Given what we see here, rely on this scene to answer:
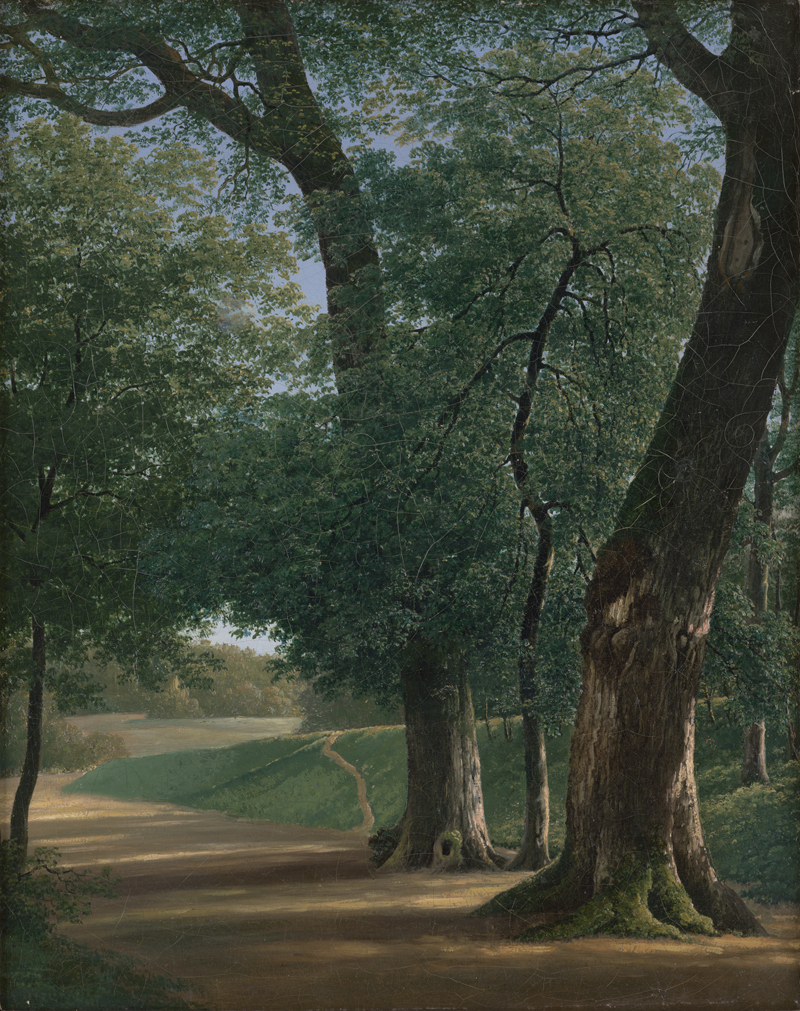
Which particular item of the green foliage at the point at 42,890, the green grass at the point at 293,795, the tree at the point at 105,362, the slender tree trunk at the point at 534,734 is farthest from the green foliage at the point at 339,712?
the green foliage at the point at 42,890

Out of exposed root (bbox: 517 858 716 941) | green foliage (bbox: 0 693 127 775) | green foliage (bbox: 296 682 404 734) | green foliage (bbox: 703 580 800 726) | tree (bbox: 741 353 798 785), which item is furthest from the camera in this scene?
tree (bbox: 741 353 798 785)

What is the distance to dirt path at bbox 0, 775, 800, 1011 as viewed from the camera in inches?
146

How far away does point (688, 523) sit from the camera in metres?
4.29

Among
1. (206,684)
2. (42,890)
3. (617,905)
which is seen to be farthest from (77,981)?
(617,905)

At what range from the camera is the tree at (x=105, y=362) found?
4.18 meters

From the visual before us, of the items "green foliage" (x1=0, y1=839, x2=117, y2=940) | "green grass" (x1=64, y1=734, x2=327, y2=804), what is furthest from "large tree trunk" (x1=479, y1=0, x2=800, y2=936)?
"green foliage" (x1=0, y1=839, x2=117, y2=940)

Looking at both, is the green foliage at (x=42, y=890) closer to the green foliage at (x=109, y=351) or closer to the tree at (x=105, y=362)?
the tree at (x=105, y=362)

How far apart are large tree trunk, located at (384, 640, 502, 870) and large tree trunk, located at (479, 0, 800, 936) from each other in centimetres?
36

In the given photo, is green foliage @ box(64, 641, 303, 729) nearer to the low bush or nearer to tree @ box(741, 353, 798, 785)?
the low bush

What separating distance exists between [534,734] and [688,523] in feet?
4.85

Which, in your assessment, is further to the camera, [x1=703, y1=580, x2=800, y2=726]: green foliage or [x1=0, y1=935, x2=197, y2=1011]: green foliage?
[x1=703, y1=580, x2=800, y2=726]: green foliage

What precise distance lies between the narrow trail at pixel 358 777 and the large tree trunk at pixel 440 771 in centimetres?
16

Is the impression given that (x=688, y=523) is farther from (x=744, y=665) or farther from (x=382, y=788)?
(x=382, y=788)

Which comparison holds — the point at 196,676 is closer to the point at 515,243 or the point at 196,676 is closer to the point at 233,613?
the point at 233,613
